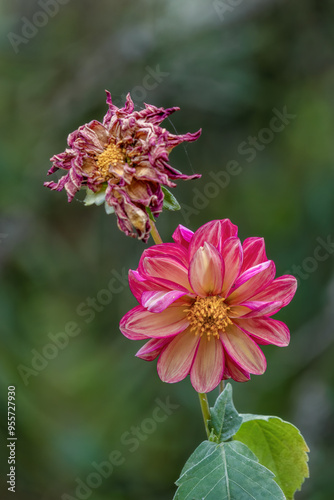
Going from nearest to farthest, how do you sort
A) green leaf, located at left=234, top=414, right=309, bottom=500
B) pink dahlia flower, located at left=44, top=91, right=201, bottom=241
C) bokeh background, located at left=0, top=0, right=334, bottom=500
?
pink dahlia flower, located at left=44, top=91, right=201, bottom=241 → green leaf, located at left=234, top=414, right=309, bottom=500 → bokeh background, located at left=0, top=0, right=334, bottom=500

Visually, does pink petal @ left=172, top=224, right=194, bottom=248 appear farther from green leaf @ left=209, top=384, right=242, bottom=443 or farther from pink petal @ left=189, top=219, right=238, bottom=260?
green leaf @ left=209, top=384, right=242, bottom=443

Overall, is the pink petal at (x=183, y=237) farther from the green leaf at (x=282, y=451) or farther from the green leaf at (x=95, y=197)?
the green leaf at (x=282, y=451)

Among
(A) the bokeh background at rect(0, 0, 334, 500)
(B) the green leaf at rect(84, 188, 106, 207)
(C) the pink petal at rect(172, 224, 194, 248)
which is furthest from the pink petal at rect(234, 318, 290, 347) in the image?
(A) the bokeh background at rect(0, 0, 334, 500)

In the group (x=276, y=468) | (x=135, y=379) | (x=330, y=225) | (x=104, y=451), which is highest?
(x=330, y=225)

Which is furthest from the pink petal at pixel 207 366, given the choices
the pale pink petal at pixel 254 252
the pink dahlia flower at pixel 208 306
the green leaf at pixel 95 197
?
the green leaf at pixel 95 197

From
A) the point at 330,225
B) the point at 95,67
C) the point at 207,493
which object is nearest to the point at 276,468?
the point at 207,493

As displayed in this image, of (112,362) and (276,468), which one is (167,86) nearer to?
A: (112,362)
